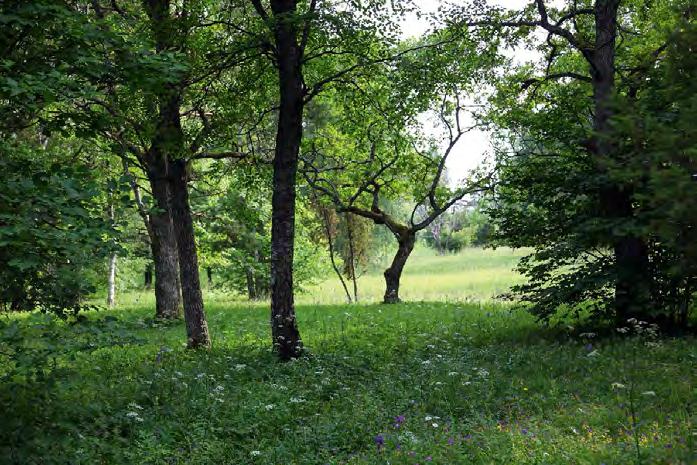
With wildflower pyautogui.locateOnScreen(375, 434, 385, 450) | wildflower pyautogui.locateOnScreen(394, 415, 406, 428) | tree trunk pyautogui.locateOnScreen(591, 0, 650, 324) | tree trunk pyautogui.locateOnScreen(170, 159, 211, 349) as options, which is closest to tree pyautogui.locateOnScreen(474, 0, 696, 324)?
tree trunk pyautogui.locateOnScreen(591, 0, 650, 324)

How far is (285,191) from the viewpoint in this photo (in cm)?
1173

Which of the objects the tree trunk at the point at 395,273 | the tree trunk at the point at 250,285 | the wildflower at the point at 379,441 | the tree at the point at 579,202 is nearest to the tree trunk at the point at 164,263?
the tree trunk at the point at 395,273

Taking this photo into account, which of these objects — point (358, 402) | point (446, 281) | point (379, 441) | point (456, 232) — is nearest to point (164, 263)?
point (358, 402)

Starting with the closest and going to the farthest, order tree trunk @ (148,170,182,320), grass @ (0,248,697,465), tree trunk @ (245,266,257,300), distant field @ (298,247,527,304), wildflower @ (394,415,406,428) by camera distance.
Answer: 1. grass @ (0,248,697,465)
2. wildflower @ (394,415,406,428)
3. tree trunk @ (148,170,182,320)
4. distant field @ (298,247,527,304)
5. tree trunk @ (245,266,257,300)

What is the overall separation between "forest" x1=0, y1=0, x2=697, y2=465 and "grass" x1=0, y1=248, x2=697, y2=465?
4 centimetres

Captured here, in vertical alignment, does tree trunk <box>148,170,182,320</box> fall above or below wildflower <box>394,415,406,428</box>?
above

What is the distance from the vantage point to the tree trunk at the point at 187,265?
13195 mm

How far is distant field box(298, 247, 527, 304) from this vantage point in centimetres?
3177

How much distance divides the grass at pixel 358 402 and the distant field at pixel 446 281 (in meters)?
13.1

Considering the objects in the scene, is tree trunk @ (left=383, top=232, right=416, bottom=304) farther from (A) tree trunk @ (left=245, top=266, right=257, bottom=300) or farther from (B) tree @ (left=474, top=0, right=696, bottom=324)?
(A) tree trunk @ (left=245, top=266, right=257, bottom=300)

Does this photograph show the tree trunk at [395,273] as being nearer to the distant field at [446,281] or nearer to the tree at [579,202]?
the distant field at [446,281]

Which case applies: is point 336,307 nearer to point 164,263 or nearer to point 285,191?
point 164,263

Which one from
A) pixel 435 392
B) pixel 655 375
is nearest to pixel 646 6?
pixel 655 375

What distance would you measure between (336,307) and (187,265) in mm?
9218
